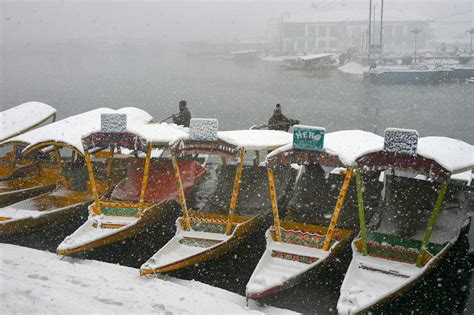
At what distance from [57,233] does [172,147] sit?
4.21 m

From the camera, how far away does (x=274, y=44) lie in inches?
4409

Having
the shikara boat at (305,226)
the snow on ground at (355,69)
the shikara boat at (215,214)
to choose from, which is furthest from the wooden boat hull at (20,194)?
the snow on ground at (355,69)

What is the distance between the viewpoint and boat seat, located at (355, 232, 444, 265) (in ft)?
27.0

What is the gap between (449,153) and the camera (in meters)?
8.84

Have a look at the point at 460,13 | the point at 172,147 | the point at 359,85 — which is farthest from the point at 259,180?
the point at 460,13

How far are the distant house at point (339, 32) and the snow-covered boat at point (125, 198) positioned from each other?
83.8m

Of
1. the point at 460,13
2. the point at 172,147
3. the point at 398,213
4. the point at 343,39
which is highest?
the point at 460,13

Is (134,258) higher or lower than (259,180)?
lower

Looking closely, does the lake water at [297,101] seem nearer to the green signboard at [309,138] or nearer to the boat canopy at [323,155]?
the boat canopy at [323,155]

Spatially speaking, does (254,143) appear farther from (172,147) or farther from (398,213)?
(398,213)

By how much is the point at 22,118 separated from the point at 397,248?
12025 millimetres

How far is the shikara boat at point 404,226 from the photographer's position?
24.7 ft

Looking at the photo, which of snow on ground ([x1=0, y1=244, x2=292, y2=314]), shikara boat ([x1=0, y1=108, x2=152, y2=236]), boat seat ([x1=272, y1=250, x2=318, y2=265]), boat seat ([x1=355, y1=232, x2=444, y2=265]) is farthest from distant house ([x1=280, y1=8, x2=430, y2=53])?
snow on ground ([x1=0, y1=244, x2=292, y2=314])

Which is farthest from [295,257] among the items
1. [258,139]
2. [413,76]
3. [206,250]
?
[413,76]
